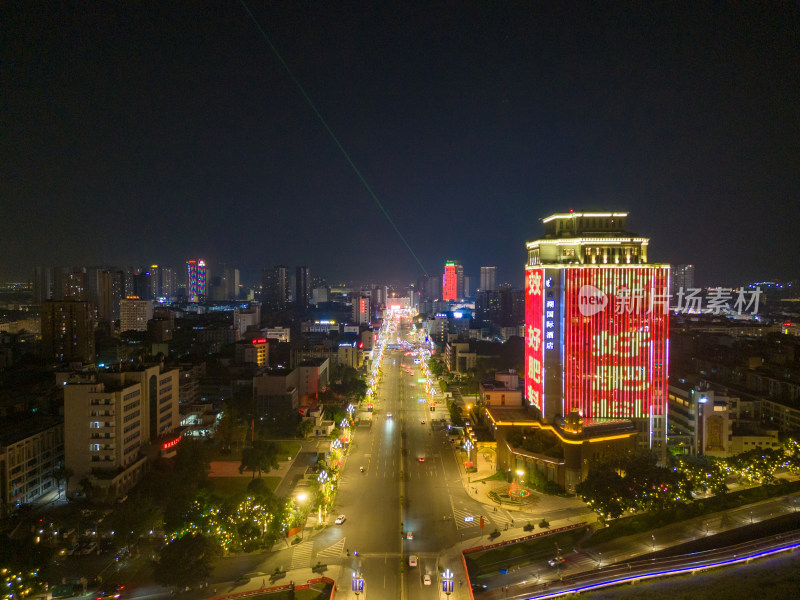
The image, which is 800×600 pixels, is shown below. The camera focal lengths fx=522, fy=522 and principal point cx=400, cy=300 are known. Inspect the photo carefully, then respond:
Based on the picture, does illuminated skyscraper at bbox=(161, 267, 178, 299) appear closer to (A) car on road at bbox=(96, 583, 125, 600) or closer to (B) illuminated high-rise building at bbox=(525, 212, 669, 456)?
(B) illuminated high-rise building at bbox=(525, 212, 669, 456)

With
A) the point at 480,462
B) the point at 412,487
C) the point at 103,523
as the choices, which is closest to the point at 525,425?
the point at 480,462

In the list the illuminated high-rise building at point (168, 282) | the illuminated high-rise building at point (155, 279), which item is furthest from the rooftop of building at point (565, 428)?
the illuminated high-rise building at point (168, 282)

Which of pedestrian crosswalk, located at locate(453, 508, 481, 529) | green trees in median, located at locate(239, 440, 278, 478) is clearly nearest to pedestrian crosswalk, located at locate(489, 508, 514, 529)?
pedestrian crosswalk, located at locate(453, 508, 481, 529)

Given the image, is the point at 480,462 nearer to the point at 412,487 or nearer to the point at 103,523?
the point at 412,487

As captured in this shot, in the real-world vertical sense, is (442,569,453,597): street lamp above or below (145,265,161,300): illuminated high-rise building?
below

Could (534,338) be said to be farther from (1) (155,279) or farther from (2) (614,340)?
(1) (155,279)
